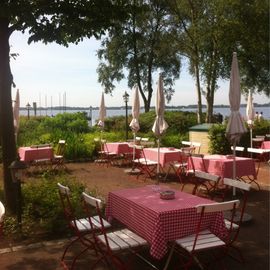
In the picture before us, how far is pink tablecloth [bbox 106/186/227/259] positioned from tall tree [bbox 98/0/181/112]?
27.3m

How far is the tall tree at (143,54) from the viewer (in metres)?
33.1

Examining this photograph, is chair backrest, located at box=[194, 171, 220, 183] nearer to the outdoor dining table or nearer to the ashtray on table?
the ashtray on table

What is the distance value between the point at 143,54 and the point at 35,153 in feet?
77.5

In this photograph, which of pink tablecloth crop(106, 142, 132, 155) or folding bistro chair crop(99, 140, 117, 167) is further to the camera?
folding bistro chair crop(99, 140, 117, 167)

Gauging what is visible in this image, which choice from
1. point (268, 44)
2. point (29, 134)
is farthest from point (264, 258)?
point (268, 44)

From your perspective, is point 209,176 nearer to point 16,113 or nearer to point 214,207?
point 214,207

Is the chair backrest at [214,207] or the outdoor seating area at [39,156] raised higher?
the chair backrest at [214,207]

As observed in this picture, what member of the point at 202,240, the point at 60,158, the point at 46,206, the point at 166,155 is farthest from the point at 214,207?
the point at 60,158

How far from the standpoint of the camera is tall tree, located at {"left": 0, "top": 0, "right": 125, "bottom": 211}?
233 inches

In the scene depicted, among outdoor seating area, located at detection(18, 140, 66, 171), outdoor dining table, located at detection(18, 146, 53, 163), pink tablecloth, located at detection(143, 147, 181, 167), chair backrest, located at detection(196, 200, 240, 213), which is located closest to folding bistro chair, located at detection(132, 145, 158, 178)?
pink tablecloth, located at detection(143, 147, 181, 167)

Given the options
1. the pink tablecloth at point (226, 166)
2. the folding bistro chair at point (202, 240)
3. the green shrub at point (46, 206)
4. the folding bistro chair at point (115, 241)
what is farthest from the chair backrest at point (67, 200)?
the pink tablecloth at point (226, 166)

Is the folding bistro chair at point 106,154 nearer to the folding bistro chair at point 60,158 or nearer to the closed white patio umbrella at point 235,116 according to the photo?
the folding bistro chair at point 60,158

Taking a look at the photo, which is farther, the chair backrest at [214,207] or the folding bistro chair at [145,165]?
the folding bistro chair at [145,165]

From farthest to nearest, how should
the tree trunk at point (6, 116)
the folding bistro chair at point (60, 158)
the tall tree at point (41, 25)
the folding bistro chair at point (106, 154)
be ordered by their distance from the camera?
1. the folding bistro chair at point (106, 154)
2. the folding bistro chair at point (60, 158)
3. the tree trunk at point (6, 116)
4. the tall tree at point (41, 25)
